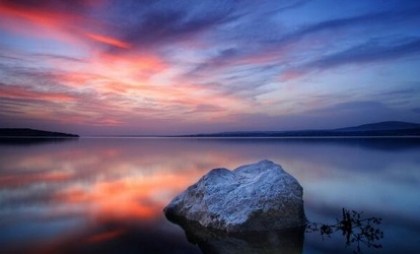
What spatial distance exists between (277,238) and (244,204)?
1.40m

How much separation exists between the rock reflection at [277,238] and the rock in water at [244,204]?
0.27 metres

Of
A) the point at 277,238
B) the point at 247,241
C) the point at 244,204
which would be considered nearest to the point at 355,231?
the point at 277,238

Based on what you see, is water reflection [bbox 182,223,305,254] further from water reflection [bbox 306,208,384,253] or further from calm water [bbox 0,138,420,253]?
water reflection [bbox 306,208,384,253]

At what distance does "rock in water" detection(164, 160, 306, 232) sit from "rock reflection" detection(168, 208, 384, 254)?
27cm

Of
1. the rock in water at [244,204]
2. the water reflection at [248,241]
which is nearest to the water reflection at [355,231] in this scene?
the rock in water at [244,204]

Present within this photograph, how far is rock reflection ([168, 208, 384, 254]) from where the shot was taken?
8.30 m

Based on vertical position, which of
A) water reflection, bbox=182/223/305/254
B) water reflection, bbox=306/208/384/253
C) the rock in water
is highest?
the rock in water

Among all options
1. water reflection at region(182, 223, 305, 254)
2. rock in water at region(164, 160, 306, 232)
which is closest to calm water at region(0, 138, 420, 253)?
water reflection at region(182, 223, 305, 254)

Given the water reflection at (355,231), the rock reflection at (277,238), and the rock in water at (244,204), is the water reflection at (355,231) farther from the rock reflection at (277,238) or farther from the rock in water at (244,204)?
the rock in water at (244,204)

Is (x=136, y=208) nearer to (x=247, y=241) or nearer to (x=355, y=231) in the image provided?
(x=247, y=241)

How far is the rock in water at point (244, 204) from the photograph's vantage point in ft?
31.2

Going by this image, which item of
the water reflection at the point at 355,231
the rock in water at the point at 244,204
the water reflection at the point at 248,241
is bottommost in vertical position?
the water reflection at the point at 355,231

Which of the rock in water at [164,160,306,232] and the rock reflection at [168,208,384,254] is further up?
the rock in water at [164,160,306,232]

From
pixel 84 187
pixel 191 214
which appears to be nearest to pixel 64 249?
pixel 191 214
